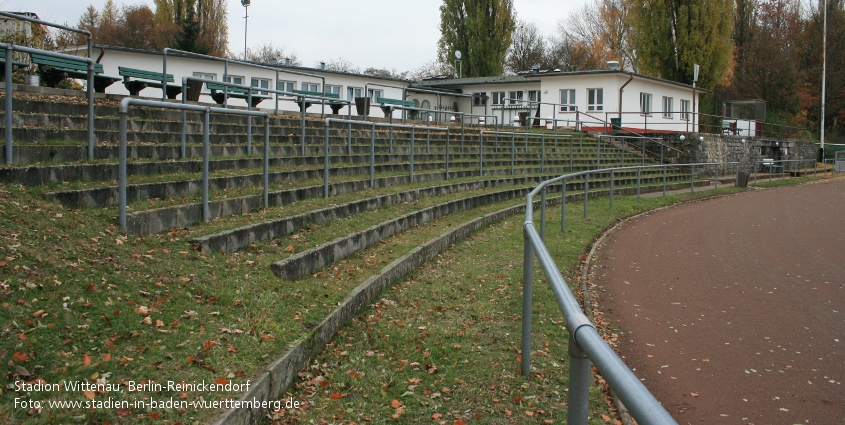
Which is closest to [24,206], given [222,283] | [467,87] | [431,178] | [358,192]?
[222,283]

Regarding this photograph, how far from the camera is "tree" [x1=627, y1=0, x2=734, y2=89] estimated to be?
41812mm

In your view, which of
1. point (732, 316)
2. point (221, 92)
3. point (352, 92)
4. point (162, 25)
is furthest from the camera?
point (162, 25)

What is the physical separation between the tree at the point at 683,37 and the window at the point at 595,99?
8778 mm

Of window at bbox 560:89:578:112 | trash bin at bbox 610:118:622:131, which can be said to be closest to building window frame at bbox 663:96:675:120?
trash bin at bbox 610:118:622:131

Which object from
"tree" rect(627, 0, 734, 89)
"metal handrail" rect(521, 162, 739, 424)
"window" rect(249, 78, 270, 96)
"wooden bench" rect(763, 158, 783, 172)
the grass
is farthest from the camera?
"tree" rect(627, 0, 734, 89)

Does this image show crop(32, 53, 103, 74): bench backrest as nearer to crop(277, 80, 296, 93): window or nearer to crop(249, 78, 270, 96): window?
crop(249, 78, 270, 96): window

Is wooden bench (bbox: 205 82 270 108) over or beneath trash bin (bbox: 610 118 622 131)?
beneath

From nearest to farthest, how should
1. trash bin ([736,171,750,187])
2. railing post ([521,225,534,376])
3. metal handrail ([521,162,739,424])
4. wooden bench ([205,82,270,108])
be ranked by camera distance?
1. metal handrail ([521,162,739,424])
2. railing post ([521,225,534,376])
3. wooden bench ([205,82,270,108])
4. trash bin ([736,171,750,187])

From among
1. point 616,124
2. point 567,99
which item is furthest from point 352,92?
point 616,124

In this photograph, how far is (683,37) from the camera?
42125 millimetres

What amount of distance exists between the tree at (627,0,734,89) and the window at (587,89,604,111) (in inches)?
346

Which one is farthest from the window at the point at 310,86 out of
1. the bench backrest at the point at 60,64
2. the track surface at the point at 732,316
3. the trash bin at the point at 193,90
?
the bench backrest at the point at 60,64

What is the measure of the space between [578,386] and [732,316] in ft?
19.0

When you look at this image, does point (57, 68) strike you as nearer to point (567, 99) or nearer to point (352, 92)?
point (352, 92)
